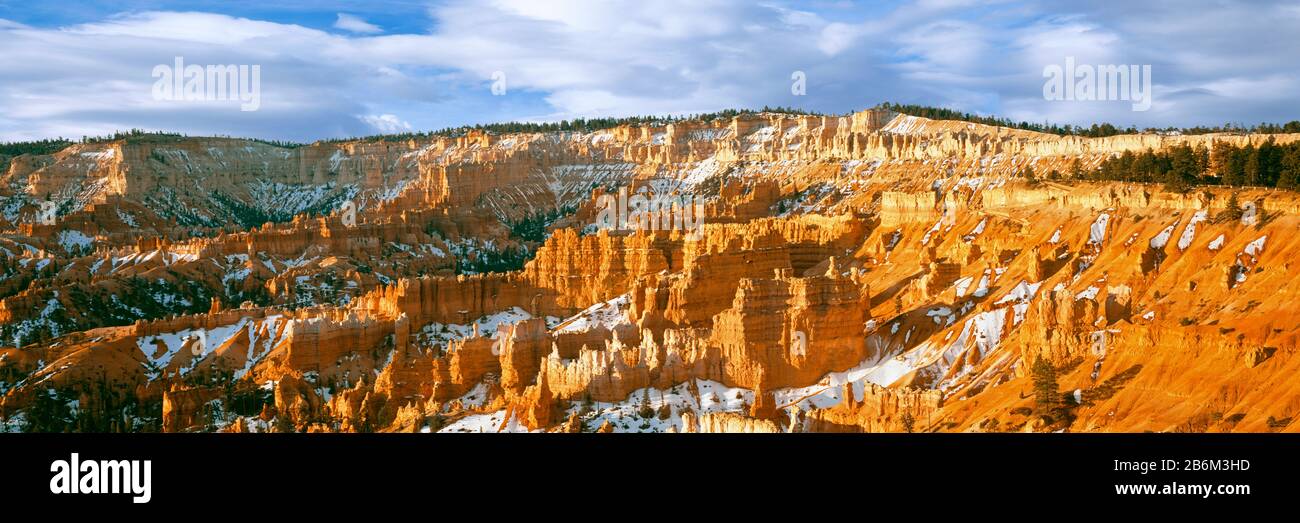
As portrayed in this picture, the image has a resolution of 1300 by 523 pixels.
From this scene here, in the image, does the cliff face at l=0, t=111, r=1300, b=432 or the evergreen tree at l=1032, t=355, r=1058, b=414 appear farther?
the cliff face at l=0, t=111, r=1300, b=432

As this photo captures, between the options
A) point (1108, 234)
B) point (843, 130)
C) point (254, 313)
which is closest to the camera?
point (1108, 234)

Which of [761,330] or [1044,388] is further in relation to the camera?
[761,330]

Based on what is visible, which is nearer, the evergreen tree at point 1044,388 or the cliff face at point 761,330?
the evergreen tree at point 1044,388

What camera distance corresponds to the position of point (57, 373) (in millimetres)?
65188

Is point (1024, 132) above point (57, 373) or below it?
above

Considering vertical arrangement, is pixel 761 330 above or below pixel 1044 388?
above

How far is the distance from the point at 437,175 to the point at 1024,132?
289 ft
